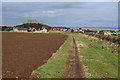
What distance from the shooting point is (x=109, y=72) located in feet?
45.2

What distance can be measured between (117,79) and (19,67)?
20.0 feet

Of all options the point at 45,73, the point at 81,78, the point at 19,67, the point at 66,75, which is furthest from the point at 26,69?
the point at 81,78

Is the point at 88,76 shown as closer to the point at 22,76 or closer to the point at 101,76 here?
the point at 101,76

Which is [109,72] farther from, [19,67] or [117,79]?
[19,67]

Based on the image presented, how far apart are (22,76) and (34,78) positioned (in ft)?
2.58

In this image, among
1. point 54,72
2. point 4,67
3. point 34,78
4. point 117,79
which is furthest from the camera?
point 4,67

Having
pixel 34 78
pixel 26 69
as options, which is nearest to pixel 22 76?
pixel 34 78

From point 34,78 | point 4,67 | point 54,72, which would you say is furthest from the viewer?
point 4,67

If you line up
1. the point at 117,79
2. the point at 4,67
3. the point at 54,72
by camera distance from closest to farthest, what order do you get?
the point at 117,79, the point at 54,72, the point at 4,67

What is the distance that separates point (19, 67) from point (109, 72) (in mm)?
5666

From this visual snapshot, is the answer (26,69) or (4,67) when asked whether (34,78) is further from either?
(4,67)

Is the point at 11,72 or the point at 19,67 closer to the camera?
the point at 11,72

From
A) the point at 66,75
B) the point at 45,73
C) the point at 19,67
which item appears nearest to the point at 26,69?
the point at 19,67

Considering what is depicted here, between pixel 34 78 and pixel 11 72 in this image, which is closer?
pixel 34 78
